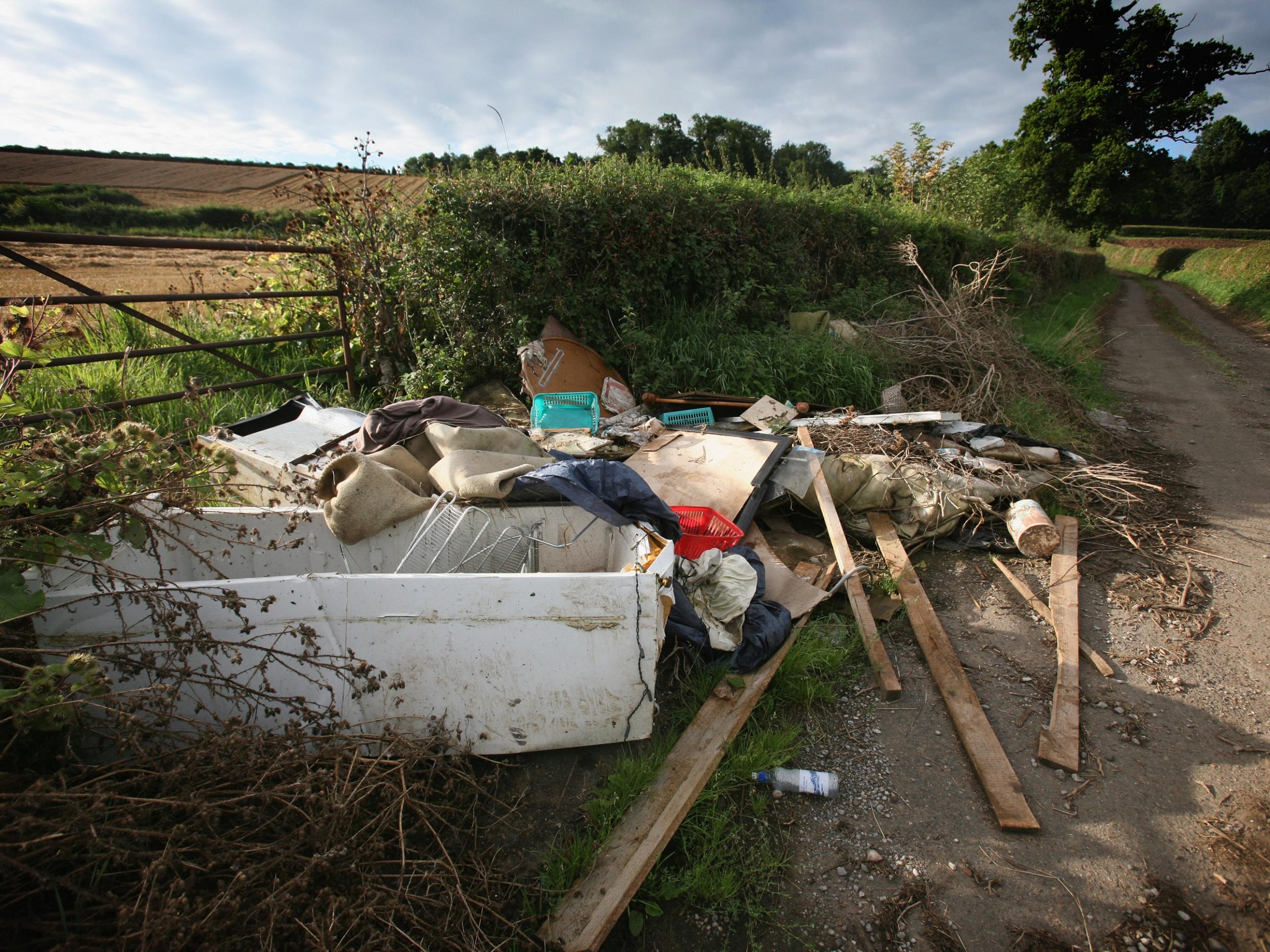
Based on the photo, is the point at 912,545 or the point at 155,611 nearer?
the point at 155,611

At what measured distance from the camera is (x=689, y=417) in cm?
543

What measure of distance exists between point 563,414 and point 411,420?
170 centimetres

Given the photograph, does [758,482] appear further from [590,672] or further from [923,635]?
[590,672]

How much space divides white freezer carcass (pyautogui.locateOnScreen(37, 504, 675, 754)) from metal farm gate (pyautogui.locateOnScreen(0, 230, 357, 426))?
0.98 metres

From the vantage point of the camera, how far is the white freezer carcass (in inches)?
76.6

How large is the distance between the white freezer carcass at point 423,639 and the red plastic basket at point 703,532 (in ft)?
3.21

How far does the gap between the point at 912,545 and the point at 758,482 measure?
124cm

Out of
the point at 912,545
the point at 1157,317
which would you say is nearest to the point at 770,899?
the point at 912,545

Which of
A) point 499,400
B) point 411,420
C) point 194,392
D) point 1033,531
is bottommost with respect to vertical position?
point 1033,531

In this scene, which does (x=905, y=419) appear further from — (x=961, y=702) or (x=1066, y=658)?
(x=961, y=702)

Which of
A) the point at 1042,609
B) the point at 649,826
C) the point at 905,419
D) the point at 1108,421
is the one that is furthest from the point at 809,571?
the point at 1108,421

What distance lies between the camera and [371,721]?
208 cm

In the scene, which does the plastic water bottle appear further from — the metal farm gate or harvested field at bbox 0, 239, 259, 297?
harvested field at bbox 0, 239, 259, 297

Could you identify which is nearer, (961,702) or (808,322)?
(961,702)
